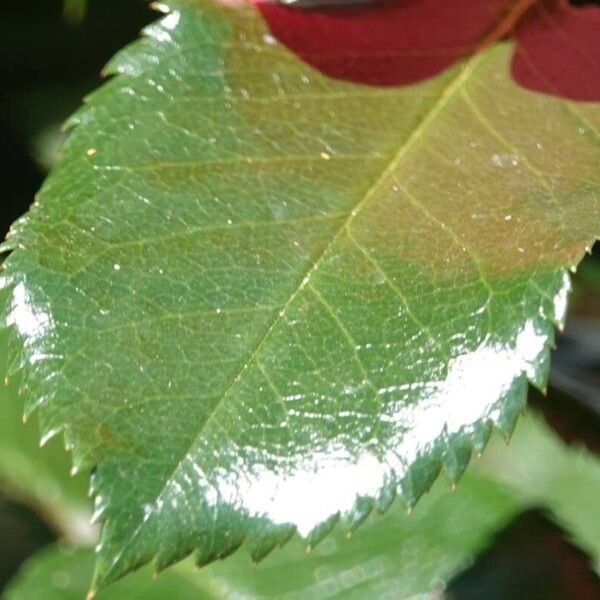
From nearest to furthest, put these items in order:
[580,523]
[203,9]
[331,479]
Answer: [331,479]
[203,9]
[580,523]

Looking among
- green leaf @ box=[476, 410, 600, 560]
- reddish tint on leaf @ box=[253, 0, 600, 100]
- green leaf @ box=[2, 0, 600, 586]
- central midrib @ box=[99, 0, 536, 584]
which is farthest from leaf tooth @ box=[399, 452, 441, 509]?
green leaf @ box=[476, 410, 600, 560]

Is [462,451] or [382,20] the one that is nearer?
[462,451]

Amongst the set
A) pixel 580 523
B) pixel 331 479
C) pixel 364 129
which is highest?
pixel 364 129

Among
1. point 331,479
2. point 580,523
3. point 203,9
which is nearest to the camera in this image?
point 331,479

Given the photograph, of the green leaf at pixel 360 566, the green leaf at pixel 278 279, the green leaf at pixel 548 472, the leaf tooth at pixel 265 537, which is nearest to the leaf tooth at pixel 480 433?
the green leaf at pixel 278 279

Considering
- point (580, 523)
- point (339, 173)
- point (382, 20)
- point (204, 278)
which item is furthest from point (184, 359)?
point (580, 523)

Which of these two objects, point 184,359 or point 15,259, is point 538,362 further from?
point 15,259
